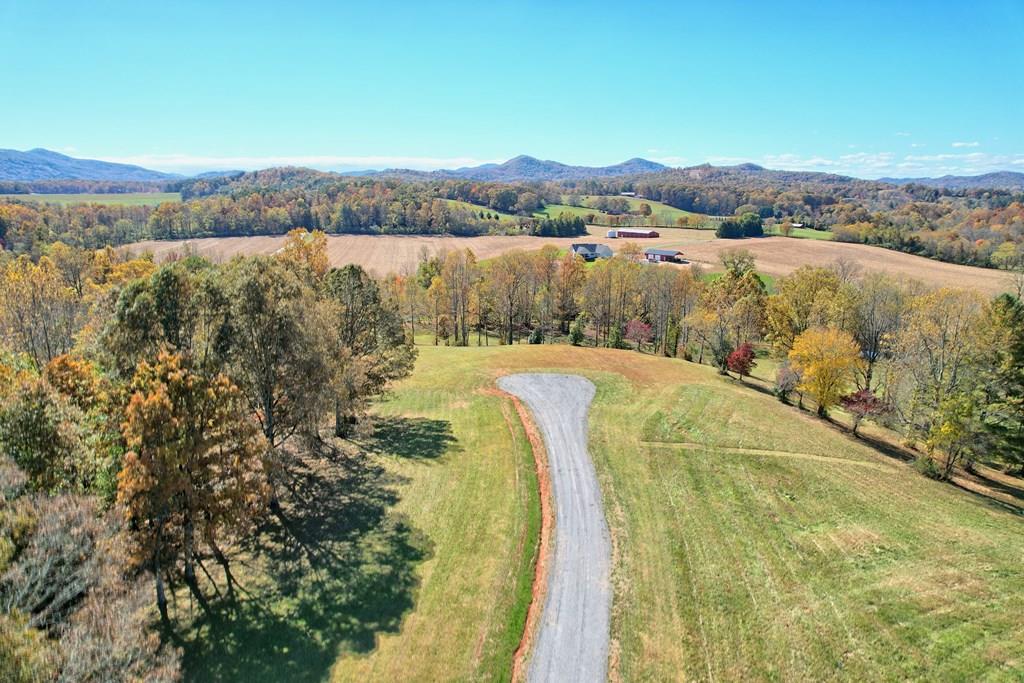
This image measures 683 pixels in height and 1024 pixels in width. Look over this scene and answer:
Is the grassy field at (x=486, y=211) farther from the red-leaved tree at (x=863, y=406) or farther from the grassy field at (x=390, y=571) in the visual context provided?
the grassy field at (x=390, y=571)

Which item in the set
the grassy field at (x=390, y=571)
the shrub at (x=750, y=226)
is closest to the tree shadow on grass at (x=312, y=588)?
the grassy field at (x=390, y=571)

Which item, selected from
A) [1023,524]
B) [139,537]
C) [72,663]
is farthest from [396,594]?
[1023,524]

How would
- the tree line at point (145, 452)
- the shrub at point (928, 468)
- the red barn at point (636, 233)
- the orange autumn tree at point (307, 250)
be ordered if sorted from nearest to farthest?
the tree line at point (145, 452) → the shrub at point (928, 468) → the orange autumn tree at point (307, 250) → the red barn at point (636, 233)

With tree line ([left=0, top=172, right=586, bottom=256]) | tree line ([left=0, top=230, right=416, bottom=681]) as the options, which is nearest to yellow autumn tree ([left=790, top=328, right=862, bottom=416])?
tree line ([left=0, top=230, right=416, bottom=681])

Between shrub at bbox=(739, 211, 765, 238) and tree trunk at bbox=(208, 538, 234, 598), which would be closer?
tree trunk at bbox=(208, 538, 234, 598)

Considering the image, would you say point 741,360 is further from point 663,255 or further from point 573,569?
point 663,255

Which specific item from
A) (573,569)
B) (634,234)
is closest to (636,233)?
(634,234)

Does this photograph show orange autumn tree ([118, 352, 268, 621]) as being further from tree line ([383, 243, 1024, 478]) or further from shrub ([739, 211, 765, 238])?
shrub ([739, 211, 765, 238])
